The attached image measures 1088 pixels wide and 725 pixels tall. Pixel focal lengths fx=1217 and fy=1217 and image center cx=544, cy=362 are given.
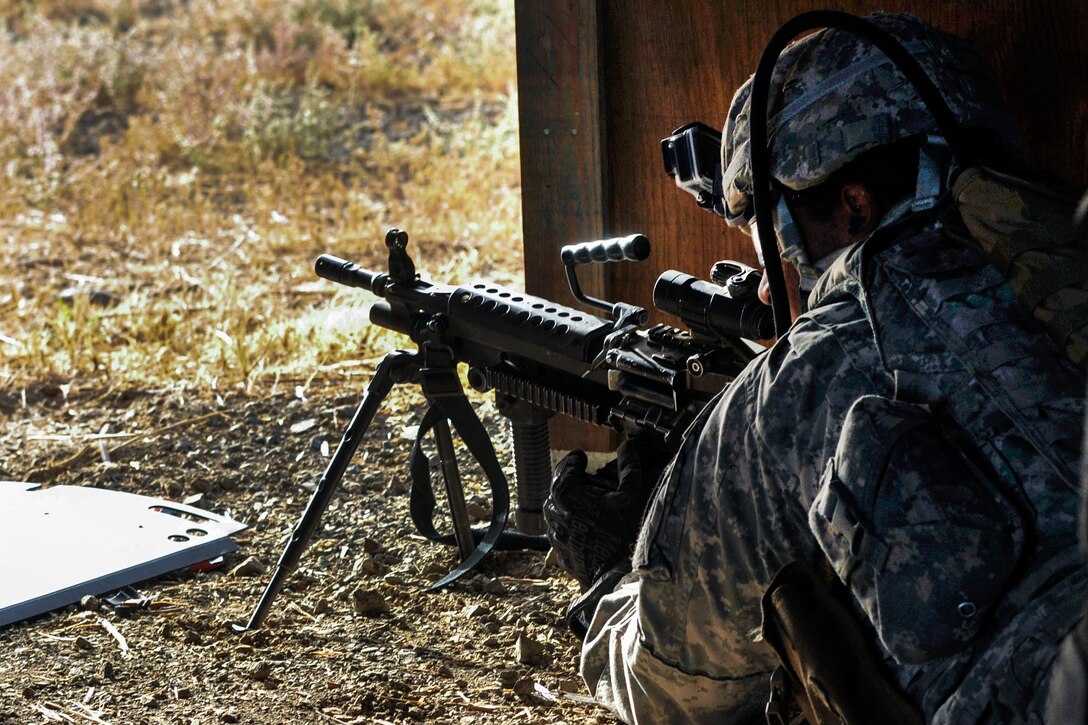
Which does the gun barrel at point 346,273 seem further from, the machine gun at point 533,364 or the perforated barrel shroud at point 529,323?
the perforated barrel shroud at point 529,323

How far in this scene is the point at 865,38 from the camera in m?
1.85

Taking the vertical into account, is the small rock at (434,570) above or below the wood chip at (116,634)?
below

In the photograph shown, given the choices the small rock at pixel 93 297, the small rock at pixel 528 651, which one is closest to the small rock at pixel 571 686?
the small rock at pixel 528 651

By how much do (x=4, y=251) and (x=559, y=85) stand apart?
4.65 metres

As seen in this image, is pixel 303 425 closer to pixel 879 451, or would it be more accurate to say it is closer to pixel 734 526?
pixel 734 526

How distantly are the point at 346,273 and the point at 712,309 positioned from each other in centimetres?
131

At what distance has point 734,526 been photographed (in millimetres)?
1882

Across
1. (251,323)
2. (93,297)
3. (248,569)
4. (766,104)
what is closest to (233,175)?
(93,297)

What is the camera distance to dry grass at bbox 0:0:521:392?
5582 millimetres

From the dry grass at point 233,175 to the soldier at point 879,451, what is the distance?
3.37m

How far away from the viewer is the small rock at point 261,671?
287cm

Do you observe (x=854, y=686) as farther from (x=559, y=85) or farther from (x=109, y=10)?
(x=109, y=10)

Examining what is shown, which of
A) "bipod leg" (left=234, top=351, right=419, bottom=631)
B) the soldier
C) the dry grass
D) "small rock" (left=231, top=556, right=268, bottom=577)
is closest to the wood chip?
"bipod leg" (left=234, top=351, right=419, bottom=631)

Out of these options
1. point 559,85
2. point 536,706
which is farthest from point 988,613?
point 559,85
